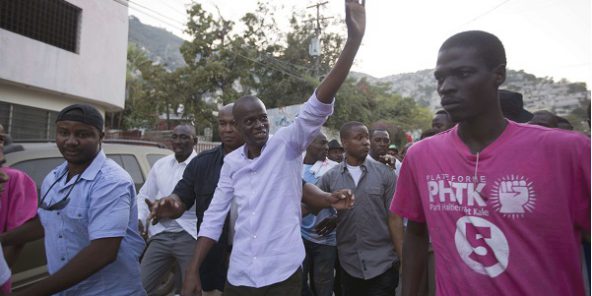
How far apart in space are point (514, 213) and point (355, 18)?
1161 millimetres

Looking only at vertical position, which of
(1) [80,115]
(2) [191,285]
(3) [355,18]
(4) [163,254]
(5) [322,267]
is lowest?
(5) [322,267]

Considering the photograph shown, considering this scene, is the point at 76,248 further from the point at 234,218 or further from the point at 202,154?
the point at 202,154

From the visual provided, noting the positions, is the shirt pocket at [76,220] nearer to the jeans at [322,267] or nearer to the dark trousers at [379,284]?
the dark trousers at [379,284]

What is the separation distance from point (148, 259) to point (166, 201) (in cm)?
184

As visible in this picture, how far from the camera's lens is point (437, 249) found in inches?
67.9

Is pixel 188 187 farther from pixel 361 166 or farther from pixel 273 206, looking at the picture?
pixel 361 166

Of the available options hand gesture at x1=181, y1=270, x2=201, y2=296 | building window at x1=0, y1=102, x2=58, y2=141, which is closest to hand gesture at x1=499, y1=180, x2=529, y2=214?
hand gesture at x1=181, y1=270, x2=201, y2=296

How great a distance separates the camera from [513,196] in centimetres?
146

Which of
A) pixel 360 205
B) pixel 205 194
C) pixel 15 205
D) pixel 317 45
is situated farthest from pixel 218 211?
pixel 317 45

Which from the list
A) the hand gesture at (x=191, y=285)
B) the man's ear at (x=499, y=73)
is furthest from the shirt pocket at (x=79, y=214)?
the man's ear at (x=499, y=73)

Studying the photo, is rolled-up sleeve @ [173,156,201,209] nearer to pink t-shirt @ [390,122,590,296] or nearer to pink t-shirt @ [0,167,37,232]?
pink t-shirt @ [0,167,37,232]

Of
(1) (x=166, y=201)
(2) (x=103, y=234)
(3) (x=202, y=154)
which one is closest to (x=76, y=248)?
(2) (x=103, y=234)

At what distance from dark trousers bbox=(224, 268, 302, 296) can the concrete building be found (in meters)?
11.0

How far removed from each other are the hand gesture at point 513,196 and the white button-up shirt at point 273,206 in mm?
1014
